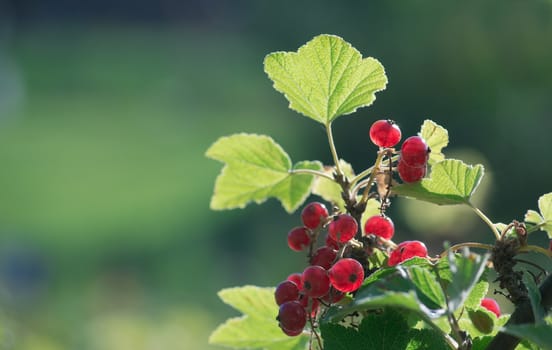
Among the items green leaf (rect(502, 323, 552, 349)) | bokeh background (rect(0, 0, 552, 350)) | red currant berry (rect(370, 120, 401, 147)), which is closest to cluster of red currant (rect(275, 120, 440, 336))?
red currant berry (rect(370, 120, 401, 147))

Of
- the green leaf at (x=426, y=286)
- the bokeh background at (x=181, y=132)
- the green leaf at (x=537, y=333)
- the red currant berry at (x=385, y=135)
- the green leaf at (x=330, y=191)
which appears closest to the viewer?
the green leaf at (x=537, y=333)

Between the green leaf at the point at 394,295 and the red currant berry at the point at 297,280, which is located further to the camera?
the red currant berry at the point at 297,280

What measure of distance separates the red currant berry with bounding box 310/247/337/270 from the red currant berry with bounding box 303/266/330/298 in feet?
0.15

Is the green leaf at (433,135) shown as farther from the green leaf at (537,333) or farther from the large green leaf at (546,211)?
the green leaf at (537,333)

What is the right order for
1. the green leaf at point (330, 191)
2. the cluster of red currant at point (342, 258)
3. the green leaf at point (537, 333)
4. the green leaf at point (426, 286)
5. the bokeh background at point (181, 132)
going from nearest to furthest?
the green leaf at point (537, 333), the green leaf at point (426, 286), the cluster of red currant at point (342, 258), the green leaf at point (330, 191), the bokeh background at point (181, 132)

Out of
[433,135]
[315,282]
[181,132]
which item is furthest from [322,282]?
[181,132]

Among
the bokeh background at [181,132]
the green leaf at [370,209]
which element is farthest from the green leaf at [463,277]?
the bokeh background at [181,132]

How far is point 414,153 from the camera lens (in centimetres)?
92

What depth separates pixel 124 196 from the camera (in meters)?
12.1

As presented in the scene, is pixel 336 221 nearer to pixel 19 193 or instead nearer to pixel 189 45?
pixel 19 193

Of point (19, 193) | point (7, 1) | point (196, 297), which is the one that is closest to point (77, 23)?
point (7, 1)

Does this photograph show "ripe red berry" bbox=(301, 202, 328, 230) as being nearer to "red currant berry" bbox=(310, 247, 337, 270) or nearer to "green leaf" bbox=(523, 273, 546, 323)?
"red currant berry" bbox=(310, 247, 337, 270)

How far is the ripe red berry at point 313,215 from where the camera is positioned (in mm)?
1023

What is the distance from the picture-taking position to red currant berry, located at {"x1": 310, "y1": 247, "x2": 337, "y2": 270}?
3.08 ft
